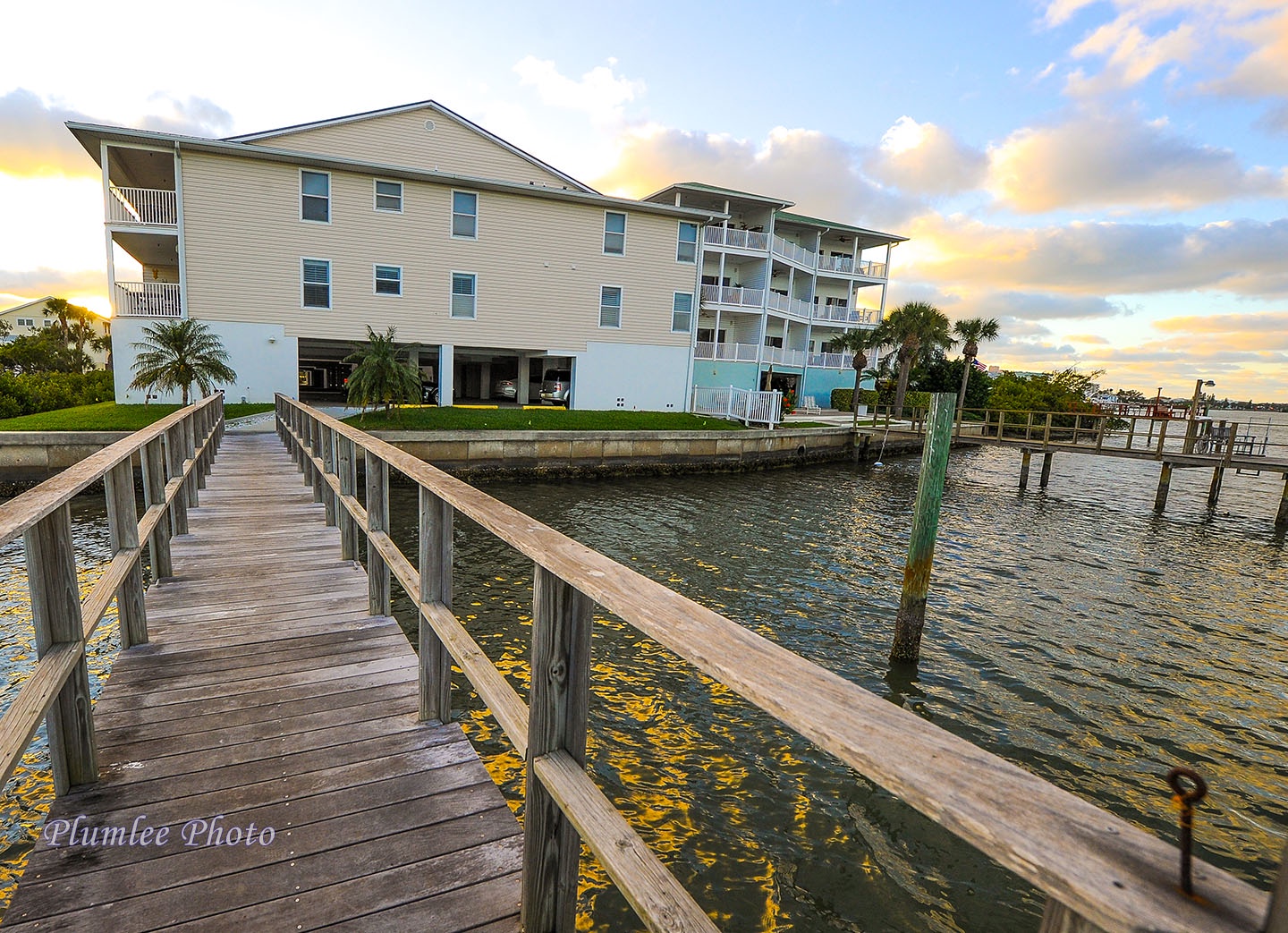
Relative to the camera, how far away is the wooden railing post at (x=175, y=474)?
6.57 meters

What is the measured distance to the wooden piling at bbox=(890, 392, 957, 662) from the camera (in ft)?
26.9

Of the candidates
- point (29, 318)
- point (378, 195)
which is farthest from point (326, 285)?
point (29, 318)

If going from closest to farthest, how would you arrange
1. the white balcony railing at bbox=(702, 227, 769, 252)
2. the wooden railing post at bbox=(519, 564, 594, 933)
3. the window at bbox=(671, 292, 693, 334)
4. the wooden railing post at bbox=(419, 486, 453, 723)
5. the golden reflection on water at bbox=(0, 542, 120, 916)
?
the wooden railing post at bbox=(519, 564, 594, 933), the wooden railing post at bbox=(419, 486, 453, 723), the golden reflection on water at bbox=(0, 542, 120, 916), the window at bbox=(671, 292, 693, 334), the white balcony railing at bbox=(702, 227, 769, 252)

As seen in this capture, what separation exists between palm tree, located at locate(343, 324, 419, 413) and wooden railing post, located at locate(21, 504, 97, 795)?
17.2 meters

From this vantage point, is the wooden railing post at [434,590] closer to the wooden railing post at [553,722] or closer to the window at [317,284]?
the wooden railing post at [553,722]

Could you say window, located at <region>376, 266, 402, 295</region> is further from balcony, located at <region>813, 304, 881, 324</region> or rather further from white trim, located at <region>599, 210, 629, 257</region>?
balcony, located at <region>813, 304, 881, 324</region>

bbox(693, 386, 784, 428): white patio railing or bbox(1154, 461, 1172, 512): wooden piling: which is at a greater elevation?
bbox(693, 386, 784, 428): white patio railing

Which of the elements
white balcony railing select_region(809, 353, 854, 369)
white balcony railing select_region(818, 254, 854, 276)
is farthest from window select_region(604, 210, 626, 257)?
white balcony railing select_region(818, 254, 854, 276)

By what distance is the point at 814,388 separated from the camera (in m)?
40.1

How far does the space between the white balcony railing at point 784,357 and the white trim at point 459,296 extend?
15.7m

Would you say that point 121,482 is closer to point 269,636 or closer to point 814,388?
point 269,636

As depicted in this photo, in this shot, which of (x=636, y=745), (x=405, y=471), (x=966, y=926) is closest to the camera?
(x=405, y=471)

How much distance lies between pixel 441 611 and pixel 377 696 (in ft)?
2.97

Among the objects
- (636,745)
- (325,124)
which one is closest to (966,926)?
(636,745)
